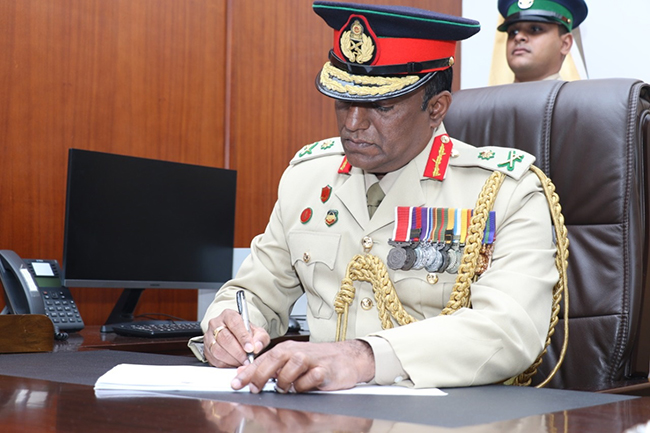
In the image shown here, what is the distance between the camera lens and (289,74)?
10.1 ft

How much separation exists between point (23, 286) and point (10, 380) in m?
0.98

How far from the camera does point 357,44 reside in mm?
1490

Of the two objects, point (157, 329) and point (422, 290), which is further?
point (157, 329)

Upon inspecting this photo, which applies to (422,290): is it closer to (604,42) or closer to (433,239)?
(433,239)

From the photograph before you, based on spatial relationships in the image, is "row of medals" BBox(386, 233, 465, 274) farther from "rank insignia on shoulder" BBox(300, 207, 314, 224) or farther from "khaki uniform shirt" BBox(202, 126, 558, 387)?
"rank insignia on shoulder" BBox(300, 207, 314, 224)

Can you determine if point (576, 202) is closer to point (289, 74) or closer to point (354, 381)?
point (354, 381)

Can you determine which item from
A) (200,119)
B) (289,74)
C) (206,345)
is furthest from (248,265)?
(289,74)

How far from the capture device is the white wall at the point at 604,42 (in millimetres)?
3236

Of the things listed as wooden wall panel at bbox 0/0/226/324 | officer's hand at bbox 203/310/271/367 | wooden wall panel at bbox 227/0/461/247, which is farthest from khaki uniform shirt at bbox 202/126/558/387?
wooden wall panel at bbox 227/0/461/247

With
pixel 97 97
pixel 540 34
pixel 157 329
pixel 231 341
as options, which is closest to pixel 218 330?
pixel 231 341

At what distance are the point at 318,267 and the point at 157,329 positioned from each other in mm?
688

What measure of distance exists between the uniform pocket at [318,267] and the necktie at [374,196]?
91mm

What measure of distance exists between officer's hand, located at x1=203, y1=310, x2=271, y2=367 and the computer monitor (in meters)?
0.88

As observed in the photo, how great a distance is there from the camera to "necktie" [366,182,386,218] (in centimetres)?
163
